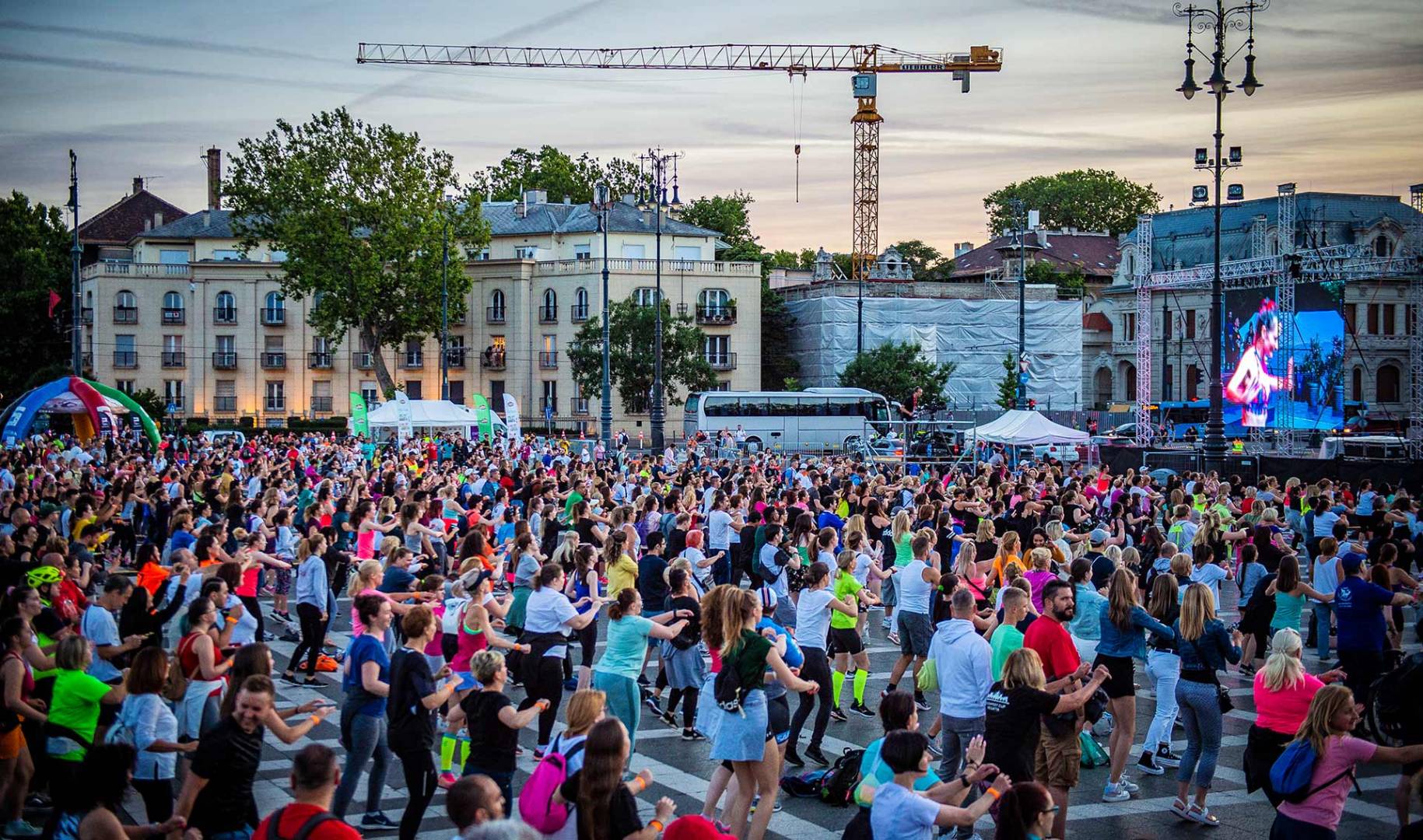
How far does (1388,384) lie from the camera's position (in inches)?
2635

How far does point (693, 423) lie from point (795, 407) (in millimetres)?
4969

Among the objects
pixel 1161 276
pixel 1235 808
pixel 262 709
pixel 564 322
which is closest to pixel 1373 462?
pixel 1161 276

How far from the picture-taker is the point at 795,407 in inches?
2135

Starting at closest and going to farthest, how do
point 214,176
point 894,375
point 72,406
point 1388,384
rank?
1. point 72,406
2. point 894,375
3. point 1388,384
4. point 214,176

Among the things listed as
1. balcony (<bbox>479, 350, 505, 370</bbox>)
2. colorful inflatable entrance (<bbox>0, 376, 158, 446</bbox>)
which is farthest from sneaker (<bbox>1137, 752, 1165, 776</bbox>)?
balcony (<bbox>479, 350, 505, 370</bbox>)

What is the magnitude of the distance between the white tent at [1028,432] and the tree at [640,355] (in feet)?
101

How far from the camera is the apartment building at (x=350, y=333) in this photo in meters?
68.8

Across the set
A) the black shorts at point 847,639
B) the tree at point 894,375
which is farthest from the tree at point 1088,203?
the black shorts at point 847,639

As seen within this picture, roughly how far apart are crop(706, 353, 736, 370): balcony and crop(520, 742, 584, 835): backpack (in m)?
62.2

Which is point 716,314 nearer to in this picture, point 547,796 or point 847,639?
point 847,639

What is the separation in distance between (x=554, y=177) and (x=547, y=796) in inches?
3225

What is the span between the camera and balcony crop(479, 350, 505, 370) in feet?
231

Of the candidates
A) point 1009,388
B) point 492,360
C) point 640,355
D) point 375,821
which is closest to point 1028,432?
point 375,821

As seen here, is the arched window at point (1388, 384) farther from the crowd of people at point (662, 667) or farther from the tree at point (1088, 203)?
the crowd of people at point (662, 667)
